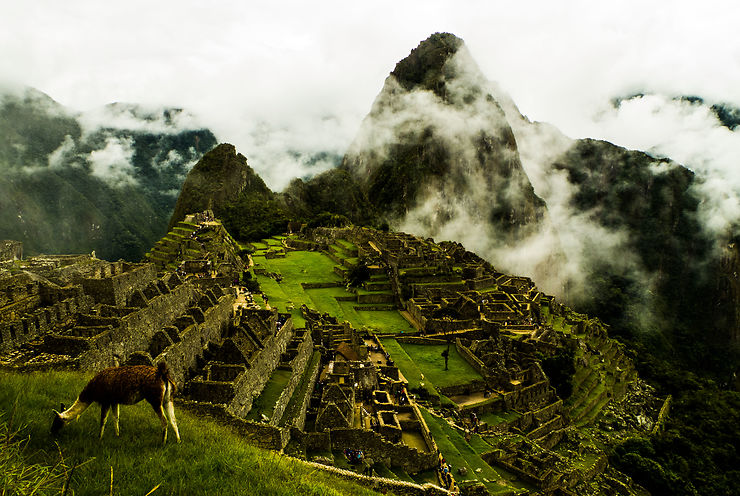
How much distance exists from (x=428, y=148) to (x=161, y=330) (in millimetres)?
138667

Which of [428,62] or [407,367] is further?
[428,62]

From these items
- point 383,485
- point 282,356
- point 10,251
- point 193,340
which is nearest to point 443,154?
point 10,251

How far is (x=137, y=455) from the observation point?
19.6 ft

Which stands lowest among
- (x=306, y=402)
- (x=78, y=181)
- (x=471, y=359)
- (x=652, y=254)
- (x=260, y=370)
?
(x=306, y=402)

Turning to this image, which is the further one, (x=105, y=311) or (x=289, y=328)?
(x=289, y=328)

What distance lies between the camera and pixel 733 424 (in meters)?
41.5

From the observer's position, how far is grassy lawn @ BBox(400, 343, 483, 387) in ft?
92.8

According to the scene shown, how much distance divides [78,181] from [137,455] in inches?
2149

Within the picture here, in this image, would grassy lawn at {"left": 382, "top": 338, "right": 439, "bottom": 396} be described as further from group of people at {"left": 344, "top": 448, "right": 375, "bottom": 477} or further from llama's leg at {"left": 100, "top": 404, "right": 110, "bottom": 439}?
llama's leg at {"left": 100, "top": 404, "right": 110, "bottom": 439}

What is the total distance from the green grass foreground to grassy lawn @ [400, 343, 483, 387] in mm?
21417

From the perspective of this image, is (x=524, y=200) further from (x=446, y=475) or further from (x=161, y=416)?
(x=161, y=416)

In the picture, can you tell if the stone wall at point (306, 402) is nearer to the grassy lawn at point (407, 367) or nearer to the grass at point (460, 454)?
the grass at point (460, 454)

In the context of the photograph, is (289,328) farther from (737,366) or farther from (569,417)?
(737,366)

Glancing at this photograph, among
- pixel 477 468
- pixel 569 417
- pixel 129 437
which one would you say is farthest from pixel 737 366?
pixel 129 437
